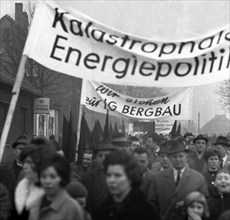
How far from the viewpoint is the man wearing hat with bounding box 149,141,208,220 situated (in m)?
6.76

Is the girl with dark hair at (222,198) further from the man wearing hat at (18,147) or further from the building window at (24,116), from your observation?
the building window at (24,116)

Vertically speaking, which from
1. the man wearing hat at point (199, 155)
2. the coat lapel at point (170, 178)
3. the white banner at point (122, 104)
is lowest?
the coat lapel at point (170, 178)

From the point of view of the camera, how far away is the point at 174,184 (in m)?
6.91

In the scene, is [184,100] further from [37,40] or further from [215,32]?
[37,40]

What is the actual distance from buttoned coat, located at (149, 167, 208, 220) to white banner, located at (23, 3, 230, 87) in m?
1.17

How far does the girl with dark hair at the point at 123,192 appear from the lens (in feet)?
14.1

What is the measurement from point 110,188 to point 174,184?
2.72m

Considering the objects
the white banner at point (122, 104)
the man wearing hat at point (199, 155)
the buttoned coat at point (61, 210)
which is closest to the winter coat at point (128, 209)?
the buttoned coat at point (61, 210)

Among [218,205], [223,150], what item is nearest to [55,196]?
[218,205]

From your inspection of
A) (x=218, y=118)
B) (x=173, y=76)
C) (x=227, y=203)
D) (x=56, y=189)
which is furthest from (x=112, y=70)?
(x=218, y=118)

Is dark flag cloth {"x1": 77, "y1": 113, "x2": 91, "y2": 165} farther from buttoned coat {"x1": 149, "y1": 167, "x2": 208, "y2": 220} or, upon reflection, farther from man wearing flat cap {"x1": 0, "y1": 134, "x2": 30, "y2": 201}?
buttoned coat {"x1": 149, "y1": 167, "x2": 208, "y2": 220}

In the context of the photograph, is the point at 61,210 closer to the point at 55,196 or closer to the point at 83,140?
the point at 55,196

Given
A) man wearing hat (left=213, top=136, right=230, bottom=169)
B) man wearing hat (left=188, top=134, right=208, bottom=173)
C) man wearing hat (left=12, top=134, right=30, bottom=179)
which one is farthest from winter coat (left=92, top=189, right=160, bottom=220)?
man wearing hat (left=188, top=134, right=208, bottom=173)

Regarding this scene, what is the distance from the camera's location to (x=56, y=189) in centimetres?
426
